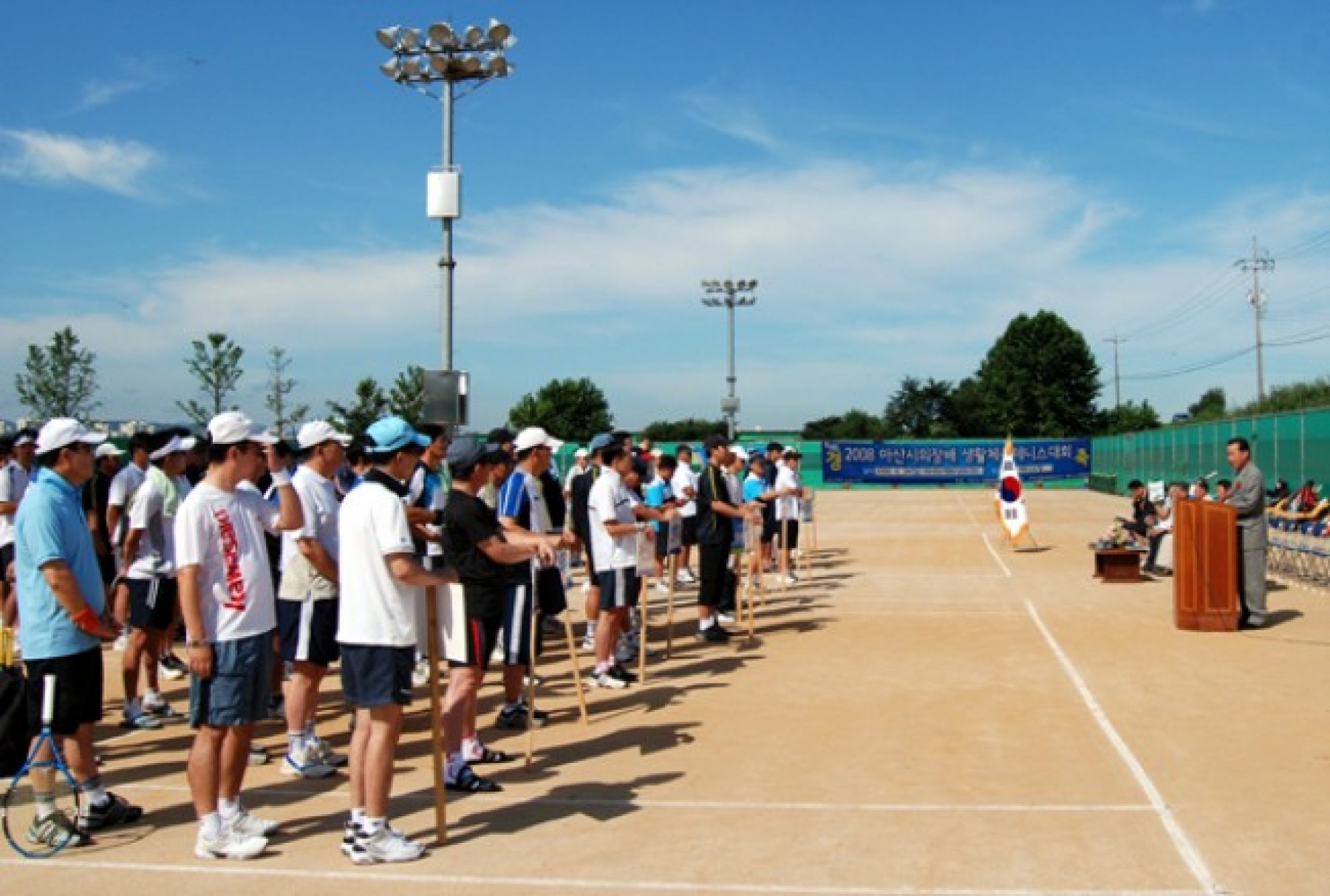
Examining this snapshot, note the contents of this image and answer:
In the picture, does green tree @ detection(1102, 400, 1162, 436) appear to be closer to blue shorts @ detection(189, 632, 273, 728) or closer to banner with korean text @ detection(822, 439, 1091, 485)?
banner with korean text @ detection(822, 439, 1091, 485)

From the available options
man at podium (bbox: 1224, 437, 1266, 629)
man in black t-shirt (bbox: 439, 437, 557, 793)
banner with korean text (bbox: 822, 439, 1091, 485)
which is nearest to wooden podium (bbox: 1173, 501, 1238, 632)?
man at podium (bbox: 1224, 437, 1266, 629)

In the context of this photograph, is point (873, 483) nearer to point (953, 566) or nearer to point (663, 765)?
point (953, 566)

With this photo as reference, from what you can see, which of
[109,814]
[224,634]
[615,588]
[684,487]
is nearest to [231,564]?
[224,634]

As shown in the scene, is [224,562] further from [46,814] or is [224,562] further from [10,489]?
[10,489]

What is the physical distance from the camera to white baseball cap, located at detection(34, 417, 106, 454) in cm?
586

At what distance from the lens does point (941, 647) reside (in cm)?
1151

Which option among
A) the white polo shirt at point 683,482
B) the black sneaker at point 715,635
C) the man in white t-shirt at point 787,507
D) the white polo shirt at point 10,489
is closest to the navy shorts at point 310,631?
the white polo shirt at point 10,489

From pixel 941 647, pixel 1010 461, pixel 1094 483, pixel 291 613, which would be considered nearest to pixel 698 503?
pixel 941 647

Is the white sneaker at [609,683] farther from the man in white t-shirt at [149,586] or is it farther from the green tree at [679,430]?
the green tree at [679,430]

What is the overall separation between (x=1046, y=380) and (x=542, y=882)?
93253 millimetres

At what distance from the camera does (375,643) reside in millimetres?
5402

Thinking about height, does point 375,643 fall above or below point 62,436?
below

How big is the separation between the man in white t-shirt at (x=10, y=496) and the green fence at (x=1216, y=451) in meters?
24.6

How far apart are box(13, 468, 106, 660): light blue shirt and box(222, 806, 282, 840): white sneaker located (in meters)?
1.16
